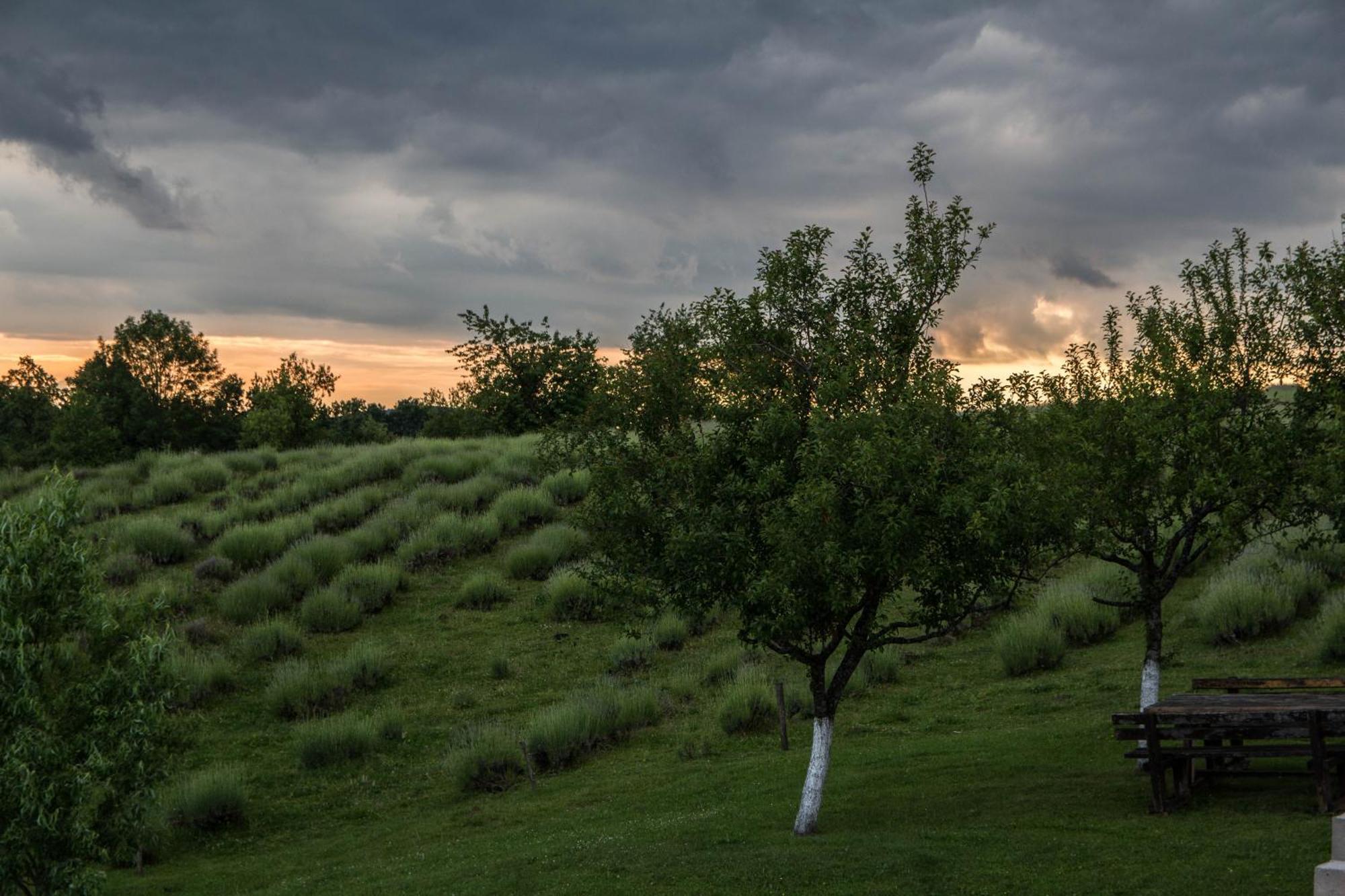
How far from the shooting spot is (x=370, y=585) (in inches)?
1495

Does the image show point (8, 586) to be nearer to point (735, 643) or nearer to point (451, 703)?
point (451, 703)

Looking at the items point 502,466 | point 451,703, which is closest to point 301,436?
point 502,466

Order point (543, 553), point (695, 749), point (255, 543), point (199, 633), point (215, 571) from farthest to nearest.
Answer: point (255, 543) → point (543, 553) → point (215, 571) → point (199, 633) → point (695, 749)

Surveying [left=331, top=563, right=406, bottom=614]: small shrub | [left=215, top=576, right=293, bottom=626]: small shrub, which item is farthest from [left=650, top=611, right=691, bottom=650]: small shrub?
[left=215, top=576, right=293, bottom=626]: small shrub

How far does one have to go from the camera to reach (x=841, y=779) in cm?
2022

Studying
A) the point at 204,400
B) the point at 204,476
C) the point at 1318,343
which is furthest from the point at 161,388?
the point at 1318,343

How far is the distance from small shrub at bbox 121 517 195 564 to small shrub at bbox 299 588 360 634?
7.72m

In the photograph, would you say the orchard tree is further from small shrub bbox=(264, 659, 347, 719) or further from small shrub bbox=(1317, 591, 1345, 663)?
small shrub bbox=(264, 659, 347, 719)

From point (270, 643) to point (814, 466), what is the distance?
77.4ft

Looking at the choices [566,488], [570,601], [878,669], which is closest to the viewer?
[878,669]

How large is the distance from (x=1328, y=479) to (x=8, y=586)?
1836cm

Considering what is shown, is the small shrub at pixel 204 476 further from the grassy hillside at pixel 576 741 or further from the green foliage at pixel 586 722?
the green foliage at pixel 586 722

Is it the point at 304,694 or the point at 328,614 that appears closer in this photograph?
the point at 304,694

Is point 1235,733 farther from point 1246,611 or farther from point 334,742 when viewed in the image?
point 334,742
